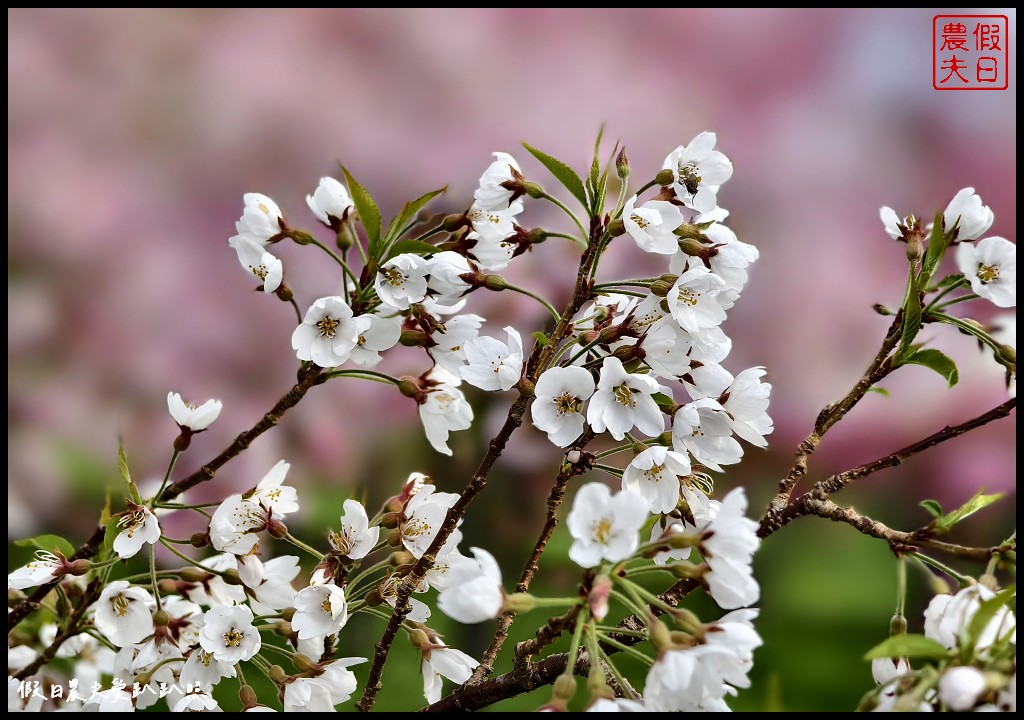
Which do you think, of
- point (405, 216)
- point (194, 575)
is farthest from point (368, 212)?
point (194, 575)

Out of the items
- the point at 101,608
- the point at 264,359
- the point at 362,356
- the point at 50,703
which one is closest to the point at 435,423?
the point at 362,356

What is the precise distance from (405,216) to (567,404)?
0.13 metres

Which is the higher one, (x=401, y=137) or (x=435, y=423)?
(x=401, y=137)

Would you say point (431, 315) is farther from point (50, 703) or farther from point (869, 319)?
point (869, 319)

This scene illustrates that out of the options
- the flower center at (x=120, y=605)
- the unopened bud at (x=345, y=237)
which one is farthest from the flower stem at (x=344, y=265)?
the flower center at (x=120, y=605)

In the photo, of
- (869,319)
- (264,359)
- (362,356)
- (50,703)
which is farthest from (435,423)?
(869,319)

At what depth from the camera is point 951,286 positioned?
0.42 metres

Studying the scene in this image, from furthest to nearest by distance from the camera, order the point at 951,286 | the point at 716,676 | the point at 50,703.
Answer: the point at 50,703
the point at 951,286
the point at 716,676

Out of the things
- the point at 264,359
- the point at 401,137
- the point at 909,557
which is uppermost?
the point at 401,137

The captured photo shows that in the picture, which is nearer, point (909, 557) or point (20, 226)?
point (909, 557)

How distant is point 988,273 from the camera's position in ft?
1.34

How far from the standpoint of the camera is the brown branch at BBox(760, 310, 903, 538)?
0.44 metres

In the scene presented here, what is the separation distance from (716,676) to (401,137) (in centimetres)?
114

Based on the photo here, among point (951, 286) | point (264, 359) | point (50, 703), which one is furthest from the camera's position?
point (264, 359)
